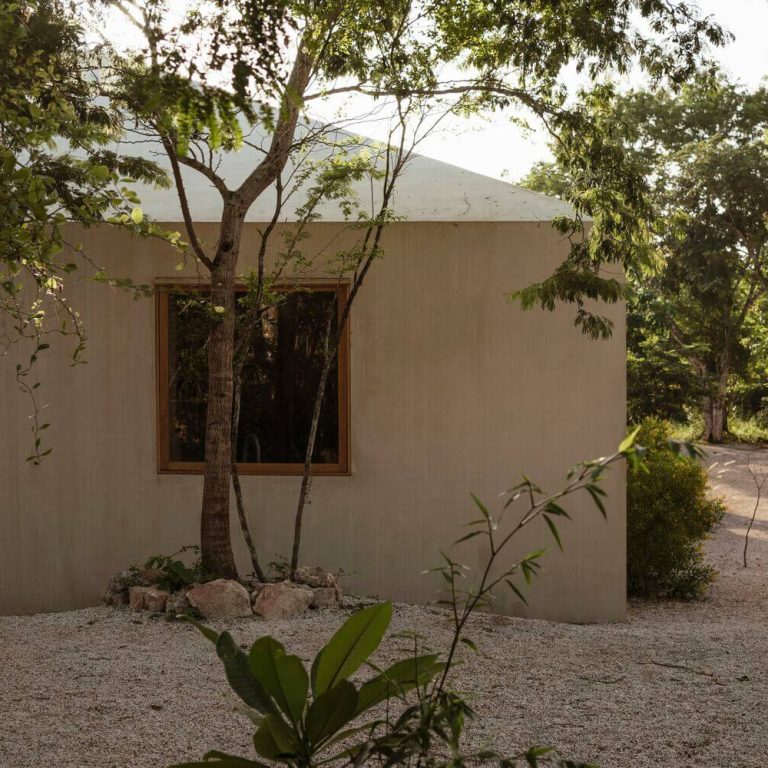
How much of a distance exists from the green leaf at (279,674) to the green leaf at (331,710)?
2.0 inches

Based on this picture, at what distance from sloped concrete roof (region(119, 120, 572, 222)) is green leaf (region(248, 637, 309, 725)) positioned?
3.84 m

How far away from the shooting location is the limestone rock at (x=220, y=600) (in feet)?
15.9

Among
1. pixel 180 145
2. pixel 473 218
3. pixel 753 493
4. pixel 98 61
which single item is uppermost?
pixel 98 61

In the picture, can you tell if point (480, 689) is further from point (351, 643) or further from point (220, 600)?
point (220, 600)

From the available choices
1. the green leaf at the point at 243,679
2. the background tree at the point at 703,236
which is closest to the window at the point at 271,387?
the green leaf at the point at 243,679

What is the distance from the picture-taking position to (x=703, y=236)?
62.4 feet

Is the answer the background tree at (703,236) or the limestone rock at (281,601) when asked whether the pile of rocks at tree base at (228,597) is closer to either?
the limestone rock at (281,601)

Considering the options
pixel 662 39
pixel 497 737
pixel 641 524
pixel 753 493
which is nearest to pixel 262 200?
pixel 662 39

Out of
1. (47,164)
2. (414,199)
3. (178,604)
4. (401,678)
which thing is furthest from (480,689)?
(414,199)

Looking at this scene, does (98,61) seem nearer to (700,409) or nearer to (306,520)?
(306,520)

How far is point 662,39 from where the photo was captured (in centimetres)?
507

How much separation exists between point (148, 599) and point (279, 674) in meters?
2.72

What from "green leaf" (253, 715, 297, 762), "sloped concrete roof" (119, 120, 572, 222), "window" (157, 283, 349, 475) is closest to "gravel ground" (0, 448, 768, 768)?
"green leaf" (253, 715, 297, 762)

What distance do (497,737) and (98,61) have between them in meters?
3.83
